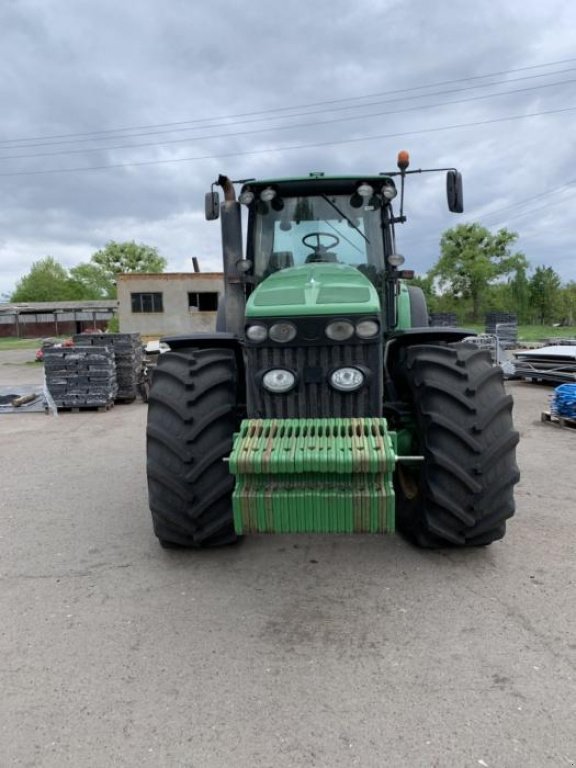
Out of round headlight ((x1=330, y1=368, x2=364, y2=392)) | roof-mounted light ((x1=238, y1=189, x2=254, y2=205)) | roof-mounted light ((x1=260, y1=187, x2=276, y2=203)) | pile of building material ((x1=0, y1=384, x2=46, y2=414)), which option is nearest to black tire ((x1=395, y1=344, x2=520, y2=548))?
Result: round headlight ((x1=330, y1=368, x2=364, y2=392))

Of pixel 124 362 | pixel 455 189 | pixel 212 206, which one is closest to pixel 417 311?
pixel 455 189

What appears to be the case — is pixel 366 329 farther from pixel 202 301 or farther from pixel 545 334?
pixel 545 334

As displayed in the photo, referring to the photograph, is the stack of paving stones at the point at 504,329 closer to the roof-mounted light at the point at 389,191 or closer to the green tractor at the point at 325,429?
the roof-mounted light at the point at 389,191

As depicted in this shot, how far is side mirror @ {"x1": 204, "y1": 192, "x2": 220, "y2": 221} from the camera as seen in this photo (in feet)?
15.7

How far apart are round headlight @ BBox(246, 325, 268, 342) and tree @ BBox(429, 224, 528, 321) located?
55.5 meters

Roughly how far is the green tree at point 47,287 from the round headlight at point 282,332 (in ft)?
277

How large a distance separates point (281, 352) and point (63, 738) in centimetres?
224

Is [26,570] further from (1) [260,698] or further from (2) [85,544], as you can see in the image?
(1) [260,698]

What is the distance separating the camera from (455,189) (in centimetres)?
489

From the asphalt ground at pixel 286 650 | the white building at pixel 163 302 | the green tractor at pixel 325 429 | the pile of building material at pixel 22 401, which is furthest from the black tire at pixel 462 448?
the white building at pixel 163 302

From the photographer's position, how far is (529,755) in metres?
2.24

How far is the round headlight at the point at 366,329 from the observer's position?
3527mm

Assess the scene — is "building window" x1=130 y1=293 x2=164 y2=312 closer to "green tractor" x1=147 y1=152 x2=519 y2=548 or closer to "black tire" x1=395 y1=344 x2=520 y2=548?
"green tractor" x1=147 y1=152 x2=519 y2=548

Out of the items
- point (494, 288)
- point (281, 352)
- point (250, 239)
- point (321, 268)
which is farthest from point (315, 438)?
point (494, 288)
